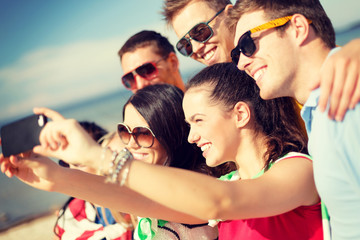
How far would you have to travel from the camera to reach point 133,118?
3150 millimetres

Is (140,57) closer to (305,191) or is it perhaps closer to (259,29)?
(259,29)

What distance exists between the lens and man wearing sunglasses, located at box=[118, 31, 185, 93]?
486cm

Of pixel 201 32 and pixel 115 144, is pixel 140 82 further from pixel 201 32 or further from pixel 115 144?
pixel 115 144

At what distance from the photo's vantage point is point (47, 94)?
46.2 m

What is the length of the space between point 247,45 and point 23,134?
1.33 meters

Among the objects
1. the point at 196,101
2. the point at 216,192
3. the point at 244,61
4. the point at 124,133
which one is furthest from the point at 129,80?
the point at 216,192

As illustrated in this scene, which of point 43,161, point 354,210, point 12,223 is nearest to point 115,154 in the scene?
point 43,161

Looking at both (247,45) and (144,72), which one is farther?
(144,72)

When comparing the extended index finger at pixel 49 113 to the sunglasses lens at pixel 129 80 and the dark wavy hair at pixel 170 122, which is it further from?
the sunglasses lens at pixel 129 80

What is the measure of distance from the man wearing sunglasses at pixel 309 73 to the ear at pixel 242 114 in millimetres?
284

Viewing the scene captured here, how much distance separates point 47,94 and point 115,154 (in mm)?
47281

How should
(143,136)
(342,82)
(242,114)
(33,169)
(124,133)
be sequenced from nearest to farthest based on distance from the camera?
(342,82) < (33,169) < (242,114) < (143,136) < (124,133)

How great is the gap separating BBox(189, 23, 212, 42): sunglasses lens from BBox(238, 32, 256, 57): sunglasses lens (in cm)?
181

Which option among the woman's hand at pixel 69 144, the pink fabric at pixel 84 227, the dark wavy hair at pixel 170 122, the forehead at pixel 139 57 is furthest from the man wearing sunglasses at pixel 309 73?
the forehead at pixel 139 57
